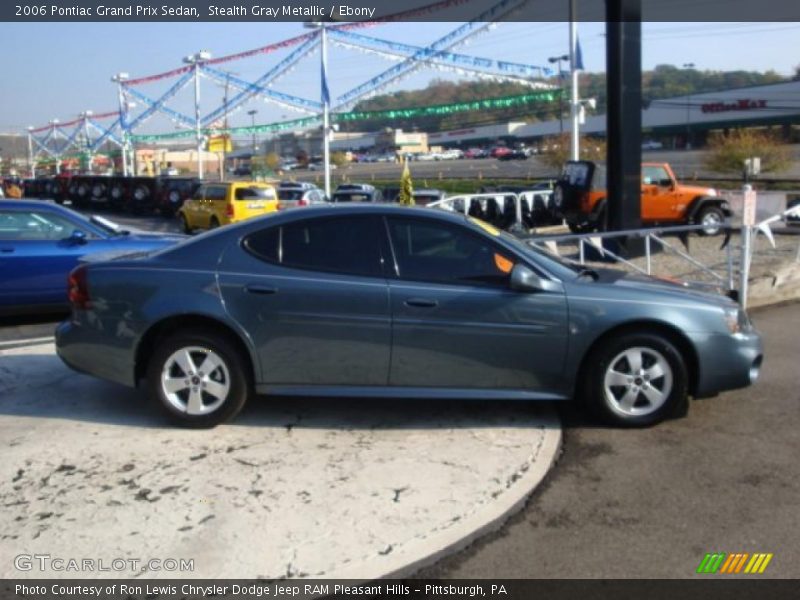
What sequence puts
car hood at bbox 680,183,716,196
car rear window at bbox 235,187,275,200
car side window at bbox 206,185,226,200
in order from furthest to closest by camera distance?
car side window at bbox 206,185,226,200 → car rear window at bbox 235,187,275,200 → car hood at bbox 680,183,716,196

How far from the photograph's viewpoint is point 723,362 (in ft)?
17.7

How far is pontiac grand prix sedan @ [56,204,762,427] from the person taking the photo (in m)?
5.26

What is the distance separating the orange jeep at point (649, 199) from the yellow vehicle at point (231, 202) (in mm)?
9551

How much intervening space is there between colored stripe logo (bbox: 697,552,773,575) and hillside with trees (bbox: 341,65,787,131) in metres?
22.7

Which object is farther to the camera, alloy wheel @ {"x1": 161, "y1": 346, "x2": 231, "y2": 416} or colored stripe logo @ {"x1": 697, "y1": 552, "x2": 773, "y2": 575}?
alloy wheel @ {"x1": 161, "y1": 346, "x2": 231, "y2": 416}

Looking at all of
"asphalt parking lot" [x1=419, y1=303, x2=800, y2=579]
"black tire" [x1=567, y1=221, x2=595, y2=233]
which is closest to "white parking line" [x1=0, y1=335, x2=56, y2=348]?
"asphalt parking lot" [x1=419, y1=303, x2=800, y2=579]

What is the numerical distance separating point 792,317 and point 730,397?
3708mm

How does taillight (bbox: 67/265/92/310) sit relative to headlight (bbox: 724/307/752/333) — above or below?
above

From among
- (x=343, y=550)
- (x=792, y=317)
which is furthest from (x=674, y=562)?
(x=792, y=317)

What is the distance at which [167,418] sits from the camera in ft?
17.7

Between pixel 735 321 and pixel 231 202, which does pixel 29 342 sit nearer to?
pixel 735 321

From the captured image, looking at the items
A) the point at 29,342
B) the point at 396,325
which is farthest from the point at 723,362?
the point at 29,342

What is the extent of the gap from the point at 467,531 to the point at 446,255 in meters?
2.01

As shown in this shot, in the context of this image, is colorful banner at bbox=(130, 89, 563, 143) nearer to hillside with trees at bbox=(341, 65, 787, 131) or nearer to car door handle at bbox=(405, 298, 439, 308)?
hillside with trees at bbox=(341, 65, 787, 131)
